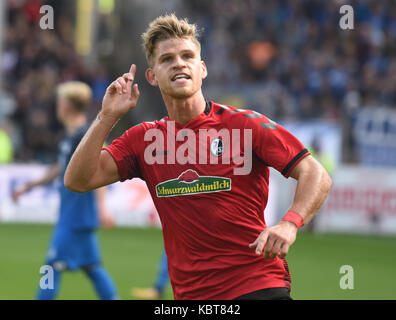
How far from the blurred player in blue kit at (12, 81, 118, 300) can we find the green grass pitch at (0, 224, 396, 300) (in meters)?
1.49

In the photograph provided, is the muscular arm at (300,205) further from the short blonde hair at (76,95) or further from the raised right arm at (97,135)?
the short blonde hair at (76,95)

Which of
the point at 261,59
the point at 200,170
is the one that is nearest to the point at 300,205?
the point at 200,170

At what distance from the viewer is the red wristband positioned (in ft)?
11.8

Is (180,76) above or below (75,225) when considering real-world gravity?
above

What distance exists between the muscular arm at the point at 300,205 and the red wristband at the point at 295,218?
18 millimetres

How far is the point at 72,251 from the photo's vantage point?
6.92 meters

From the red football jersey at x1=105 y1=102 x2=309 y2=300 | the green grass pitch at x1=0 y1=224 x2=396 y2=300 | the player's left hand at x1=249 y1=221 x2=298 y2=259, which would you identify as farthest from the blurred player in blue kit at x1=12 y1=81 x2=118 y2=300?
the player's left hand at x1=249 y1=221 x2=298 y2=259

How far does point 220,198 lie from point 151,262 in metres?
7.60

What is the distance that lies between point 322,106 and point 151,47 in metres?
16.2

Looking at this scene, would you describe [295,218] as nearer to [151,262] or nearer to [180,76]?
[180,76]

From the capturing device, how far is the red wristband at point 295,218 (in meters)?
3.60

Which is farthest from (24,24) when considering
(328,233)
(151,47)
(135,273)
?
(151,47)

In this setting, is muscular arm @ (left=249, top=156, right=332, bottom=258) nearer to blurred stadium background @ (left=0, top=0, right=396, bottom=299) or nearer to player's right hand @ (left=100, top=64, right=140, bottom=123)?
player's right hand @ (left=100, top=64, right=140, bottom=123)
